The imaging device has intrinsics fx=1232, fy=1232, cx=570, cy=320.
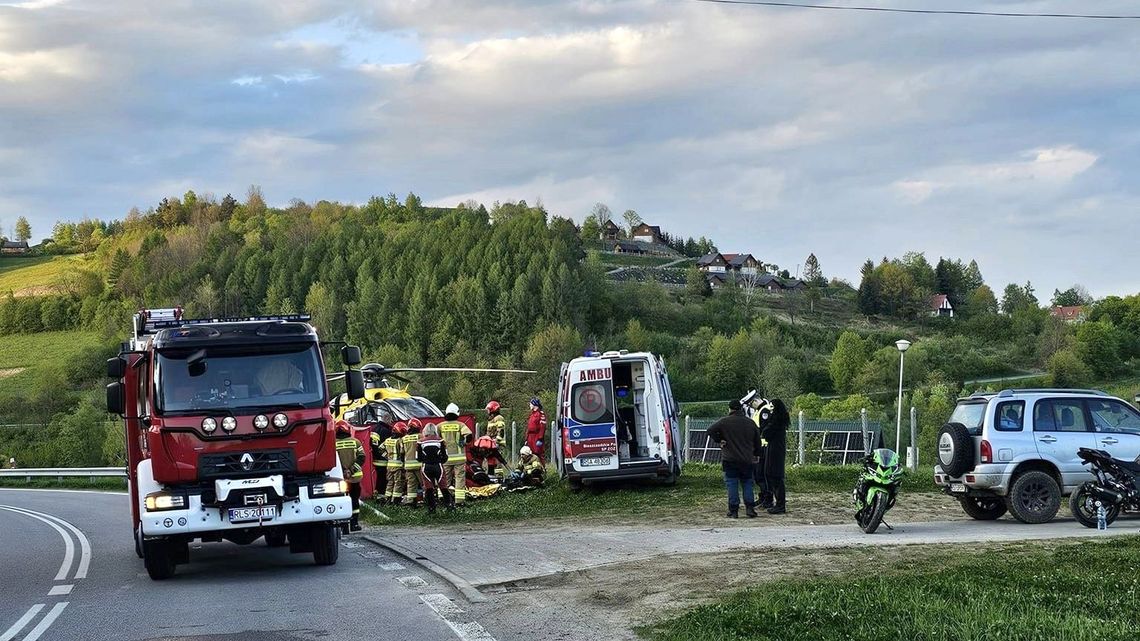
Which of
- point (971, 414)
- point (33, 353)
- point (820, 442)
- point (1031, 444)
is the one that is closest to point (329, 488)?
point (971, 414)

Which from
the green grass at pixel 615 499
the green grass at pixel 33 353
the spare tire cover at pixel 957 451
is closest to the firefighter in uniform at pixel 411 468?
the green grass at pixel 615 499

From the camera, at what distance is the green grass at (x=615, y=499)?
20.5 metres

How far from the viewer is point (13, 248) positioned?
172750mm

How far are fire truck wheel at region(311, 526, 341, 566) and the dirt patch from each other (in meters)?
3.35

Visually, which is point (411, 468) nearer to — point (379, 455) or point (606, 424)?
point (379, 455)

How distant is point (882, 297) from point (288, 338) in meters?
163

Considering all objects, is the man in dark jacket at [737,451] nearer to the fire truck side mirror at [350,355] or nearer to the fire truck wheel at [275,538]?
the fire truck side mirror at [350,355]

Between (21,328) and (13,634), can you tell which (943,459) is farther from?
(21,328)

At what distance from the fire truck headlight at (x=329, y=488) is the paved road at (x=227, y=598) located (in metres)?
0.92

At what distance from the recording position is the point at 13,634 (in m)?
10.5

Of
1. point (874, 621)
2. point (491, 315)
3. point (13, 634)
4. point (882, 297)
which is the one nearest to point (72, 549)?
point (13, 634)

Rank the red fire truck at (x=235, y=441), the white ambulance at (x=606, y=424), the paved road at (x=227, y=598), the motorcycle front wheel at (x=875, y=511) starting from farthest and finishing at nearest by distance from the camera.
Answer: the white ambulance at (x=606, y=424)
the motorcycle front wheel at (x=875, y=511)
the red fire truck at (x=235, y=441)
the paved road at (x=227, y=598)

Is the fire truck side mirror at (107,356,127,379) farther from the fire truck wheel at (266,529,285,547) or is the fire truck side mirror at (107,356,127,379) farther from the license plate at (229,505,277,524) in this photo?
the license plate at (229,505,277,524)

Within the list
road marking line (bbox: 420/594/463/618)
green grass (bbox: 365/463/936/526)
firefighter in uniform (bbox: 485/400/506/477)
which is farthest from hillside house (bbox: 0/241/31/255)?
road marking line (bbox: 420/594/463/618)
